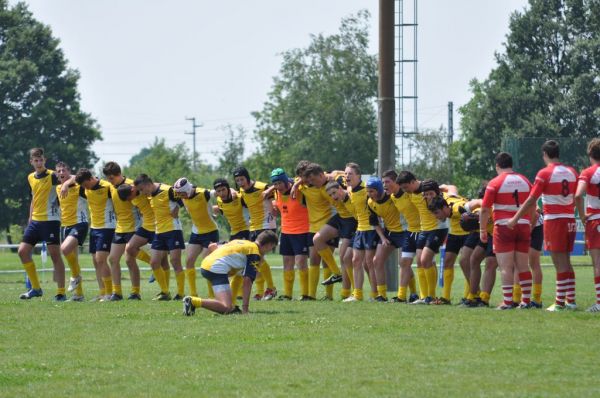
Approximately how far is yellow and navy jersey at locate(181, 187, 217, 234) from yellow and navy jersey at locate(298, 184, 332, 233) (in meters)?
1.55

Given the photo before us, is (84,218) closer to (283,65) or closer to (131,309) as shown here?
(131,309)

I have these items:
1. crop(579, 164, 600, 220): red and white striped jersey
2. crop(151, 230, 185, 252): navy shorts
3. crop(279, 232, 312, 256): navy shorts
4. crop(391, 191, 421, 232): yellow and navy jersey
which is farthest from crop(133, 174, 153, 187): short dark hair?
crop(579, 164, 600, 220): red and white striped jersey

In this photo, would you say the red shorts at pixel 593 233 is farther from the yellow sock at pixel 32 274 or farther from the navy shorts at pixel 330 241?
the yellow sock at pixel 32 274

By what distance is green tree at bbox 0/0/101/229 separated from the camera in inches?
2717

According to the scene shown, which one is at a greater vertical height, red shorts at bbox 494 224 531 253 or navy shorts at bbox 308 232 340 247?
red shorts at bbox 494 224 531 253

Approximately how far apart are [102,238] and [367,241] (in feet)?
14.6

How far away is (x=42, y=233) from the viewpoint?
70.3ft

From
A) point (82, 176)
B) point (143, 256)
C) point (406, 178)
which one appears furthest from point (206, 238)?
point (406, 178)

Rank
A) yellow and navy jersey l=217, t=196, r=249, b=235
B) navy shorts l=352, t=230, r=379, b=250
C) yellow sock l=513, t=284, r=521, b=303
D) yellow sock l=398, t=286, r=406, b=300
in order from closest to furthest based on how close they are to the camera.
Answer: yellow sock l=513, t=284, r=521, b=303 → yellow sock l=398, t=286, r=406, b=300 → navy shorts l=352, t=230, r=379, b=250 → yellow and navy jersey l=217, t=196, r=249, b=235

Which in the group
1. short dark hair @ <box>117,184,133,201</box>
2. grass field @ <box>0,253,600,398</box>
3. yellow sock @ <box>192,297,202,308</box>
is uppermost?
short dark hair @ <box>117,184,133,201</box>

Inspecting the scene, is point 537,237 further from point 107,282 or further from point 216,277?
point 107,282

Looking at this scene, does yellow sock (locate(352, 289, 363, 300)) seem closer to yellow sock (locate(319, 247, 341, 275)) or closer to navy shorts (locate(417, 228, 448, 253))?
yellow sock (locate(319, 247, 341, 275))

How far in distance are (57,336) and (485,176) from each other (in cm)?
5633

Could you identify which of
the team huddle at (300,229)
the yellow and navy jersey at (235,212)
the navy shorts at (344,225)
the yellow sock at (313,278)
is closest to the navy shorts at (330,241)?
the team huddle at (300,229)
